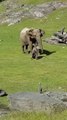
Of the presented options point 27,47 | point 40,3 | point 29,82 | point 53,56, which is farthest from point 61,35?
point 40,3

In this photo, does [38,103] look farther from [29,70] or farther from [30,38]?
[30,38]

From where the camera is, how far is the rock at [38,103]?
21.0 metres

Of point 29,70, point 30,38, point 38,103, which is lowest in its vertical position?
point 30,38

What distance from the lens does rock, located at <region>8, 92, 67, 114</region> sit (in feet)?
68.8

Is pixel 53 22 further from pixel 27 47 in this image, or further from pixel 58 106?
pixel 58 106

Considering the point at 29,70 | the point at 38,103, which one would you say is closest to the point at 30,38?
the point at 29,70

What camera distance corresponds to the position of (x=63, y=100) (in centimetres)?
2233

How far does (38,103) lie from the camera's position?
70.3ft

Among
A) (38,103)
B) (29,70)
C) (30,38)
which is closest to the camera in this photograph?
(38,103)

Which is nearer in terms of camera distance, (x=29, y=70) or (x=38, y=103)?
(x=38, y=103)

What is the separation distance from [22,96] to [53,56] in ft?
77.0

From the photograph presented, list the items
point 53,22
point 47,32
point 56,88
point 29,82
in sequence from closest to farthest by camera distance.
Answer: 1. point 56,88
2. point 29,82
3. point 47,32
4. point 53,22

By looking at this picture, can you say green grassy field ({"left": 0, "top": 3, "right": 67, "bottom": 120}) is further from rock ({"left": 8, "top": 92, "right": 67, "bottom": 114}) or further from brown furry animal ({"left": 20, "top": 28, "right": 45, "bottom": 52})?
brown furry animal ({"left": 20, "top": 28, "right": 45, "bottom": 52})

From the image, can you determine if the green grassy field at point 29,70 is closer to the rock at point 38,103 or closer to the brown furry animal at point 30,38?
the rock at point 38,103
